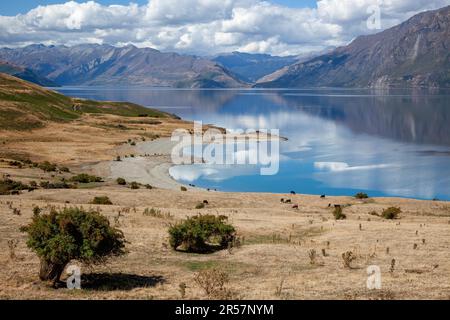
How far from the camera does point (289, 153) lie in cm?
11994

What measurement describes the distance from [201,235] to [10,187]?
1268 inches

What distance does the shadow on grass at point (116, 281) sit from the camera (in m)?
21.3

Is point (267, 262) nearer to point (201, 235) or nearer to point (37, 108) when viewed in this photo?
point (201, 235)

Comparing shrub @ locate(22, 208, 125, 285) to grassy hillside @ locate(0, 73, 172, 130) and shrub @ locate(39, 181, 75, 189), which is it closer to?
shrub @ locate(39, 181, 75, 189)

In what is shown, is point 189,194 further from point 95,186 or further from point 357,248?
point 357,248

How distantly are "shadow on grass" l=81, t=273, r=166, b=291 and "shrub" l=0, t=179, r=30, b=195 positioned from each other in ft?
104

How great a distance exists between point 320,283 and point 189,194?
37.9 metres

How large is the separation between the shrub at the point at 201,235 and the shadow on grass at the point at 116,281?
5.89m

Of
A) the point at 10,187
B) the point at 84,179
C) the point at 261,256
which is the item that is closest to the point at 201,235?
the point at 261,256

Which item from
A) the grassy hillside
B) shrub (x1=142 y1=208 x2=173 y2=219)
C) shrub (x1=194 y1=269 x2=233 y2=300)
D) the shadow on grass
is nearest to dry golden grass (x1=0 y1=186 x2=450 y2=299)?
the shadow on grass

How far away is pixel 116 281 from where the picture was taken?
22219mm

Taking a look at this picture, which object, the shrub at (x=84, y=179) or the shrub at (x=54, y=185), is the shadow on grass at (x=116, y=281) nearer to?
the shrub at (x=54, y=185)

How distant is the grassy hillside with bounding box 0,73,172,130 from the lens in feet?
437
